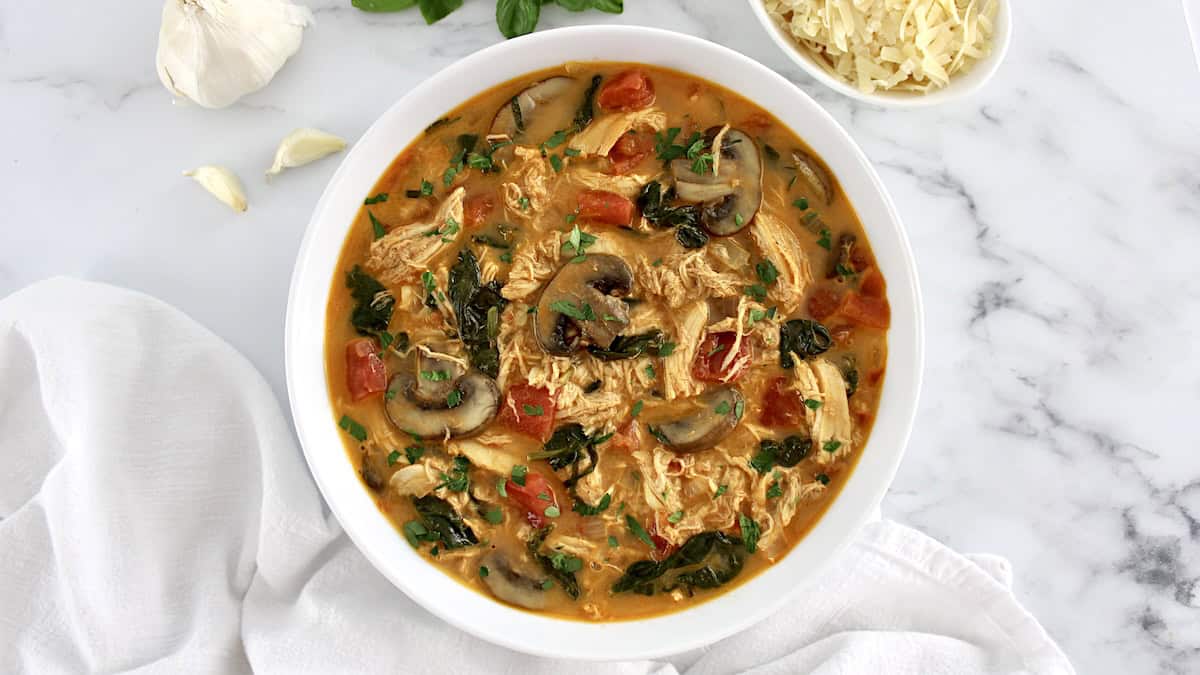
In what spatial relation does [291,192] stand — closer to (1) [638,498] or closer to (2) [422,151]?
(2) [422,151]

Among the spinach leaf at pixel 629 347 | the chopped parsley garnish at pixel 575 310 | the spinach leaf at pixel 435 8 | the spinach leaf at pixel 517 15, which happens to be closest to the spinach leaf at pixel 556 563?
the spinach leaf at pixel 629 347

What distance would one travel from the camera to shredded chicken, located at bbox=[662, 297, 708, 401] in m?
3.95

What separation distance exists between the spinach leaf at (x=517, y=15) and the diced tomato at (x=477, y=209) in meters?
0.84

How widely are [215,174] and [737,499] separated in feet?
8.54

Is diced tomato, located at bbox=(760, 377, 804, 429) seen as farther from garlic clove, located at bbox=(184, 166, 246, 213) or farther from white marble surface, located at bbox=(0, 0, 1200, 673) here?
garlic clove, located at bbox=(184, 166, 246, 213)

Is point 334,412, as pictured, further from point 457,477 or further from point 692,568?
point 692,568

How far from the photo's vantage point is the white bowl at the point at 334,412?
3.85m

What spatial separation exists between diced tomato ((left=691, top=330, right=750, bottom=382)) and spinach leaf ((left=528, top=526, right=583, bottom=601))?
867mm

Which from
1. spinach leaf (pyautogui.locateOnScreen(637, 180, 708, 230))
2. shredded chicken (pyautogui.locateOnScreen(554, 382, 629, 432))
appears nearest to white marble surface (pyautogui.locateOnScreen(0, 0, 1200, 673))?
spinach leaf (pyautogui.locateOnScreen(637, 180, 708, 230))

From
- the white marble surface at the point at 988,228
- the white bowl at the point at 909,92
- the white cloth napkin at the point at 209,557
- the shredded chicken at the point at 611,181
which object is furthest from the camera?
the white marble surface at the point at 988,228

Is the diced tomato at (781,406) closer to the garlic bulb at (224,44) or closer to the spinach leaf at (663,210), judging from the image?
the spinach leaf at (663,210)

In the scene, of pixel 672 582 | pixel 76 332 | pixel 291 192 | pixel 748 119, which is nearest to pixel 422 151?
pixel 291 192

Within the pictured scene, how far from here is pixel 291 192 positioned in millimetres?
4438

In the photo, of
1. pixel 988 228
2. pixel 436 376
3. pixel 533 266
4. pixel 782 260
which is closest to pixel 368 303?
pixel 436 376
